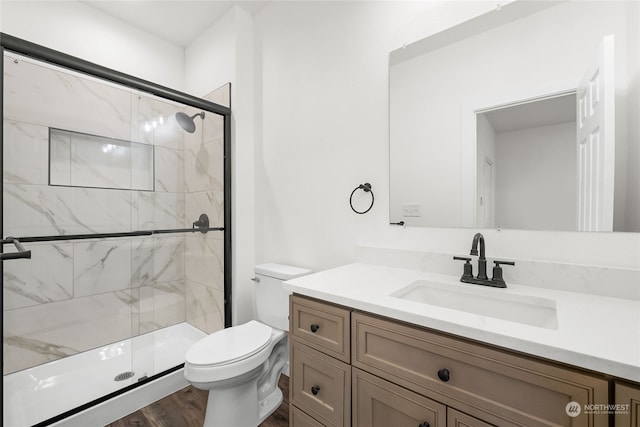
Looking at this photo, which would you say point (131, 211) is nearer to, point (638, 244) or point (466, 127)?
point (466, 127)

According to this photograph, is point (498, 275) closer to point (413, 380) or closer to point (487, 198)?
point (487, 198)

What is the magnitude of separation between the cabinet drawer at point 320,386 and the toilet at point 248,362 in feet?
1.19

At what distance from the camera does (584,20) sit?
1.00 meters

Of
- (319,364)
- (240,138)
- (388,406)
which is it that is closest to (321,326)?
(319,364)

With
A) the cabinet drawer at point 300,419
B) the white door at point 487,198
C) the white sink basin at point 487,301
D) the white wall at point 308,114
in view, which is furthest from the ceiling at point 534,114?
the cabinet drawer at point 300,419

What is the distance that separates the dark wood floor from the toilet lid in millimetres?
459

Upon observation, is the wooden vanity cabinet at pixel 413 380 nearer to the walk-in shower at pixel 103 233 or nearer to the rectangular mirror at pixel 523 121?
the rectangular mirror at pixel 523 121

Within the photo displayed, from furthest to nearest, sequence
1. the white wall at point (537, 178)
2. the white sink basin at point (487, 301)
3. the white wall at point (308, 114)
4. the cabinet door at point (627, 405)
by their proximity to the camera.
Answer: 1. the white wall at point (308, 114)
2. the white wall at point (537, 178)
3. the white sink basin at point (487, 301)
4. the cabinet door at point (627, 405)

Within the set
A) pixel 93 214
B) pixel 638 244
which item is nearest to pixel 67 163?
pixel 93 214

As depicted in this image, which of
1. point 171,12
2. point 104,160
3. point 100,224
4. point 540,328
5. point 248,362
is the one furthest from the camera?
point 171,12

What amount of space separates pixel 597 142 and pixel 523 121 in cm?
24

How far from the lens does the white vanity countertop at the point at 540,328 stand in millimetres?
581

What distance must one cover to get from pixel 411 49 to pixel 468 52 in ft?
0.91

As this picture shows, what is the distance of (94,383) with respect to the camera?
167 cm
